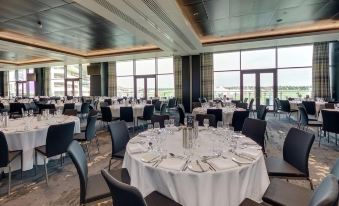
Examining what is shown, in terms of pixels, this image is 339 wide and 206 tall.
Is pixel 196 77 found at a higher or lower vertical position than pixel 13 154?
higher

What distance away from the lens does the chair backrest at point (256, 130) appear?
9.68 ft

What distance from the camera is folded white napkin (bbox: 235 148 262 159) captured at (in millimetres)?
1965

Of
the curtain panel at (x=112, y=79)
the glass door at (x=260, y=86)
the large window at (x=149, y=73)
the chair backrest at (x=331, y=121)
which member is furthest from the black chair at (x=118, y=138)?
the curtain panel at (x=112, y=79)

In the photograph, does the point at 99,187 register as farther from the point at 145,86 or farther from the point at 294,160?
the point at 145,86

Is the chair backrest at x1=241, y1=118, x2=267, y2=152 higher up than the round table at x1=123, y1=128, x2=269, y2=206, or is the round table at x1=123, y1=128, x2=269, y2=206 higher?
the chair backrest at x1=241, y1=118, x2=267, y2=152

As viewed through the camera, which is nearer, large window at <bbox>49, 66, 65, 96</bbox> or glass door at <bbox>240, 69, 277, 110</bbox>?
glass door at <bbox>240, 69, 277, 110</bbox>

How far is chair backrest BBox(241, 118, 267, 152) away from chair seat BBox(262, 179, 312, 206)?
920 mm

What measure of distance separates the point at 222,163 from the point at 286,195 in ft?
2.12

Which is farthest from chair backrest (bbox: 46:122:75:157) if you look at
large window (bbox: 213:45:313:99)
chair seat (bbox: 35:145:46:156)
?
large window (bbox: 213:45:313:99)

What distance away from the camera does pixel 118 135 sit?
10.2 ft

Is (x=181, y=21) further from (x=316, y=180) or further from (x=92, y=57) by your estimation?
(x=92, y=57)

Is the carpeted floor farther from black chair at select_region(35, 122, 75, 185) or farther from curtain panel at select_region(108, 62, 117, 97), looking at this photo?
curtain panel at select_region(108, 62, 117, 97)

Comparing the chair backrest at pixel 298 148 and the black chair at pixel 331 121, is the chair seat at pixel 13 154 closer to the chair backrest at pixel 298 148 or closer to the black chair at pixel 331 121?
the chair backrest at pixel 298 148

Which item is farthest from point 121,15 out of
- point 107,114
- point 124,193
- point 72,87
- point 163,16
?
point 72,87
